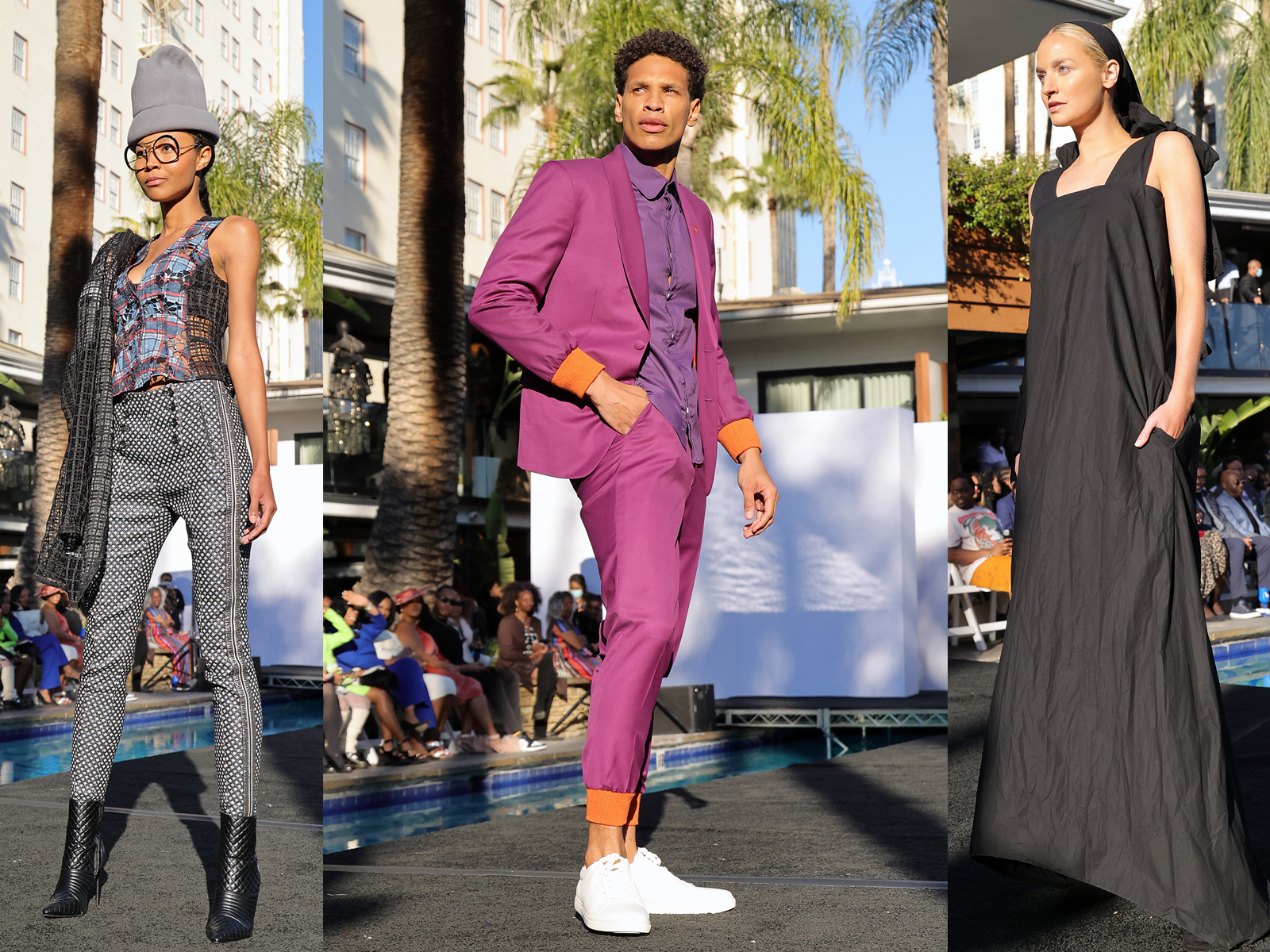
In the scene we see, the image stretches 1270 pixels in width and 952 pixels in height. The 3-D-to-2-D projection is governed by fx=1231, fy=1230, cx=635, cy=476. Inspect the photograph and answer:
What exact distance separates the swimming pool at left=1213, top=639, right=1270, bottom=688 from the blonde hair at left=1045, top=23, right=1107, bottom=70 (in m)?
2.40

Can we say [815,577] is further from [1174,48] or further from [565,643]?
[1174,48]

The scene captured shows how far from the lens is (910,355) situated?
5.59m

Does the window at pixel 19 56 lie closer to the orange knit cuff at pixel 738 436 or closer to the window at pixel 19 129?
the window at pixel 19 129

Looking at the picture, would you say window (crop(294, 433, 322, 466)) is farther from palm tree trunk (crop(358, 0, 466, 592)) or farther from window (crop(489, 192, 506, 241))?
window (crop(489, 192, 506, 241))

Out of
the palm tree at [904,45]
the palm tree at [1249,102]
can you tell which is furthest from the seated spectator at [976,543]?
→ the palm tree at [904,45]

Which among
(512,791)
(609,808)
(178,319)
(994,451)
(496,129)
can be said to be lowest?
(512,791)

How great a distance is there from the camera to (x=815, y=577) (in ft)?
21.8

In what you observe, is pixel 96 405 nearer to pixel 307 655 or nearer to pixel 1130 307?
pixel 307 655

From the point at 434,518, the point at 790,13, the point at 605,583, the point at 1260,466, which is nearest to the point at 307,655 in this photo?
the point at 605,583

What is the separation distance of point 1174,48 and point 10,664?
11.5 feet

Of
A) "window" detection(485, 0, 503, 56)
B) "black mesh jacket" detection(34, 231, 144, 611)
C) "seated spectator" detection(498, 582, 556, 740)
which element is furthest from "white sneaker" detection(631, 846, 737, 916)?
"window" detection(485, 0, 503, 56)

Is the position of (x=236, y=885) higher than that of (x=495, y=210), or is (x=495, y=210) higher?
(x=495, y=210)

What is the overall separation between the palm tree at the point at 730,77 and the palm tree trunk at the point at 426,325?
1.39 feet

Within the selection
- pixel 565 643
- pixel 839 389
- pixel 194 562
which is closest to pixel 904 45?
pixel 839 389
